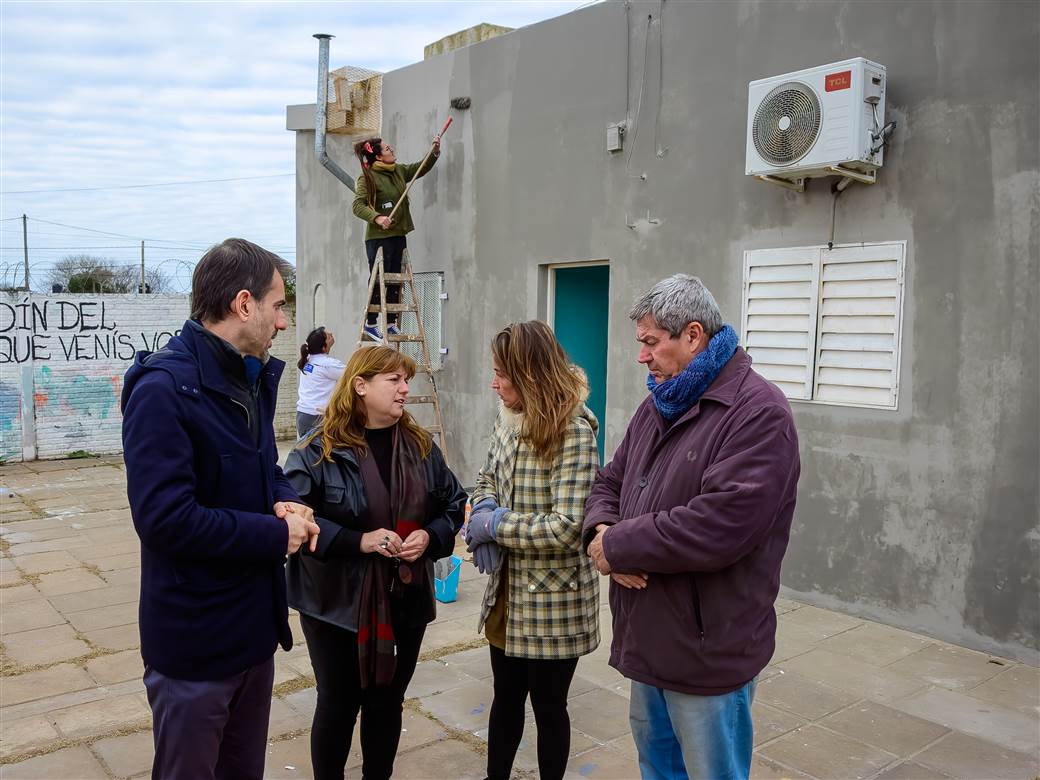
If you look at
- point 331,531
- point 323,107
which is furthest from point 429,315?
point 331,531

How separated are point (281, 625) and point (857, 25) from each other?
15.8 ft

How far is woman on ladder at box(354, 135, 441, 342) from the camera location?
331 inches

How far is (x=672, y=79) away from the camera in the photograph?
252 inches

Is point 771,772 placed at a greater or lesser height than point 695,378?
lesser

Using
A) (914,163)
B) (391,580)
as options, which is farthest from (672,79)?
(391,580)

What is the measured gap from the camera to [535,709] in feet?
10.4

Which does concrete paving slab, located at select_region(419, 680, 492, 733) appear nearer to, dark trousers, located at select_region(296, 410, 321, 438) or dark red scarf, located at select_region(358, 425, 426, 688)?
dark red scarf, located at select_region(358, 425, 426, 688)

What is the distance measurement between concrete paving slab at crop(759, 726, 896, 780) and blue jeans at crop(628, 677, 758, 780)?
1.29m

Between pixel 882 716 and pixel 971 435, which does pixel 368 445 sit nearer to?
pixel 882 716

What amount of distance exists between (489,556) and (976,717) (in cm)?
271

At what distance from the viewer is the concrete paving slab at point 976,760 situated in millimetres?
3697

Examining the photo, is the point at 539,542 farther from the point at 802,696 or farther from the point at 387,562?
the point at 802,696

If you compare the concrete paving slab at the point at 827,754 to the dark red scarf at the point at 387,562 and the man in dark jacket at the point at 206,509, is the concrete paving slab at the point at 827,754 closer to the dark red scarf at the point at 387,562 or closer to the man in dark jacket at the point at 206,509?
the dark red scarf at the point at 387,562

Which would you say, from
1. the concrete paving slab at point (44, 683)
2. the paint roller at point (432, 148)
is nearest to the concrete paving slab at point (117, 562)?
the concrete paving slab at point (44, 683)
